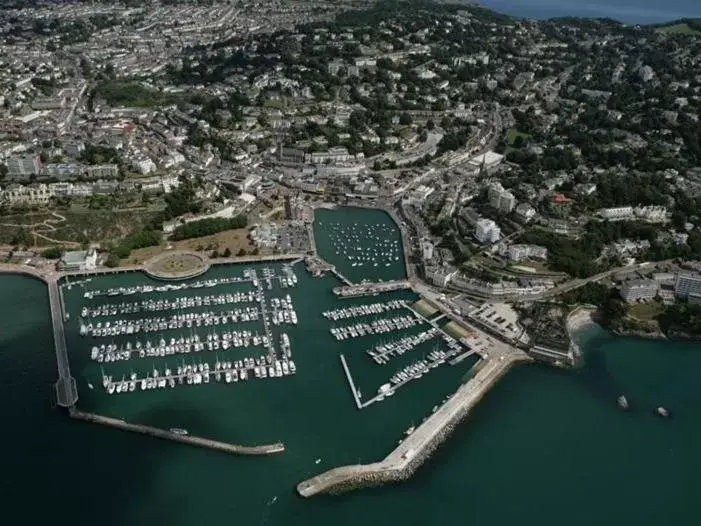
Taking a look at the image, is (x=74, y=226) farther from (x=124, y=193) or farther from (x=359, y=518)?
(x=359, y=518)

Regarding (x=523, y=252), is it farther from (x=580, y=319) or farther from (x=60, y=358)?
(x=60, y=358)

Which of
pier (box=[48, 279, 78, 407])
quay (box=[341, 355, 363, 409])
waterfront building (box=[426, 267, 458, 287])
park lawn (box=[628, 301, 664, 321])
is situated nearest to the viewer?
pier (box=[48, 279, 78, 407])

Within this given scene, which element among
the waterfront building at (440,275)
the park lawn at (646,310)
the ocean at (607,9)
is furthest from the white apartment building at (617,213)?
the ocean at (607,9)

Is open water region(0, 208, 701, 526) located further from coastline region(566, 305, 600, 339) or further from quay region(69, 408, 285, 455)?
coastline region(566, 305, 600, 339)

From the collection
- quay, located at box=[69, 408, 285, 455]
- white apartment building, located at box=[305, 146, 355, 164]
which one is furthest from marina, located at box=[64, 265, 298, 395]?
white apartment building, located at box=[305, 146, 355, 164]

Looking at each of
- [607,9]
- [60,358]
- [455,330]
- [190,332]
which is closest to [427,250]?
[455,330]

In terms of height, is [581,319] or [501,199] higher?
[501,199]
